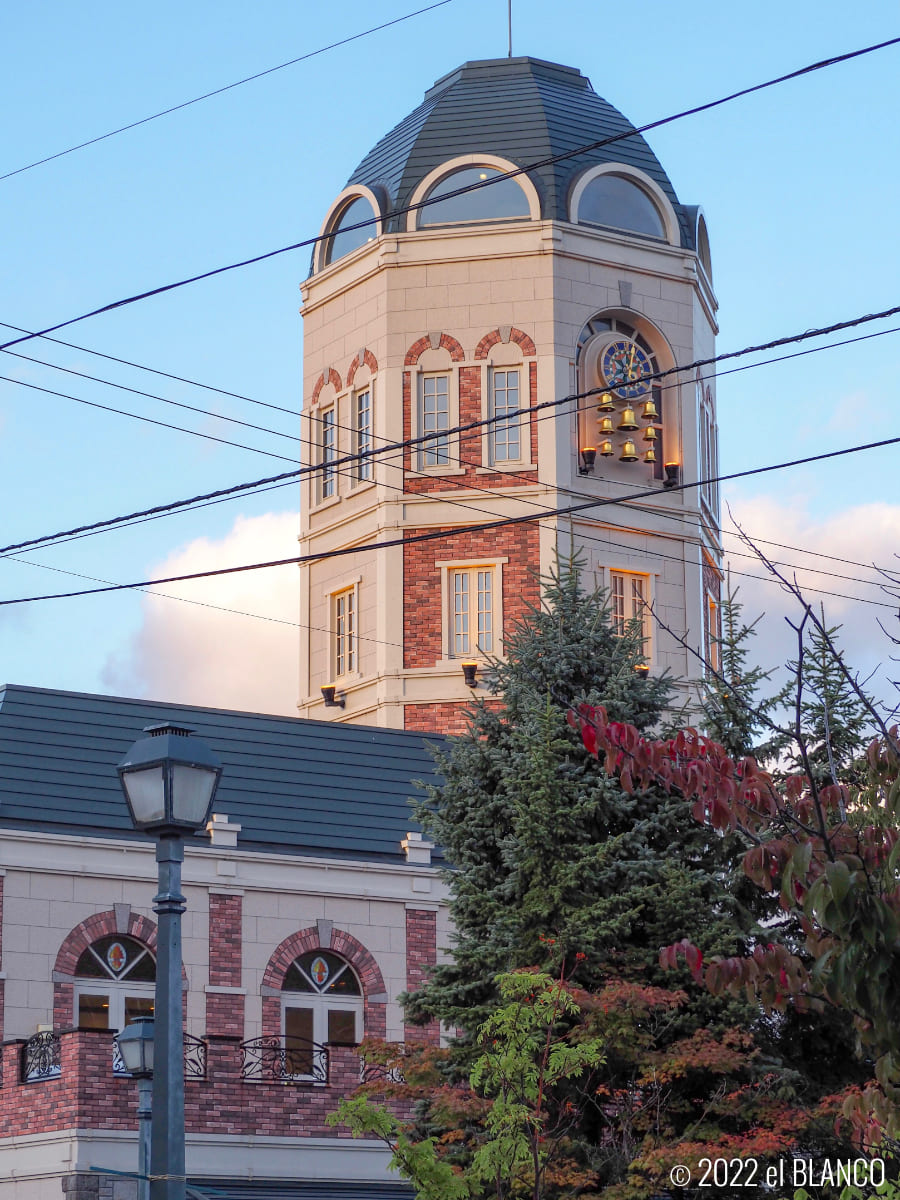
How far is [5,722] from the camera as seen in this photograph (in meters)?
26.4

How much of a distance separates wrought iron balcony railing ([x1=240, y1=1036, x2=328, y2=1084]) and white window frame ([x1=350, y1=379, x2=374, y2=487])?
58.4 ft

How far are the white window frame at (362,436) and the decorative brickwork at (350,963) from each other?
15.9 m

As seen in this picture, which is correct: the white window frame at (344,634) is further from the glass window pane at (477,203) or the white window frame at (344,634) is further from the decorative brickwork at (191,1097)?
the decorative brickwork at (191,1097)

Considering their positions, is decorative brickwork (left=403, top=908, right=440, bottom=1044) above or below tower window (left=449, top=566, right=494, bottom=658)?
below

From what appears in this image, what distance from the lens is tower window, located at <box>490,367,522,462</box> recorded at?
131 ft

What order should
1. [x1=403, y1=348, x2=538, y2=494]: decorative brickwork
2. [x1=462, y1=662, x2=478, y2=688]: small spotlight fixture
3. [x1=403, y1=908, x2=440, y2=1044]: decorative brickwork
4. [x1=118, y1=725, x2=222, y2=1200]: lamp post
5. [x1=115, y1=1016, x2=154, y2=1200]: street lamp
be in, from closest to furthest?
[x1=118, y1=725, x2=222, y2=1200]: lamp post → [x1=115, y1=1016, x2=154, y2=1200]: street lamp → [x1=403, y1=908, x2=440, y2=1044]: decorative brickwork → [x1=462, y1=662, x2=478, y2=688]: small spotlight fixture → [x1=403, y1=348, x2=538, y2=494]: decorative brickwork

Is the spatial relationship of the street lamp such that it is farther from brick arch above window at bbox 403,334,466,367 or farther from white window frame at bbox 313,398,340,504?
white window frame at bbox 313,398,340,504

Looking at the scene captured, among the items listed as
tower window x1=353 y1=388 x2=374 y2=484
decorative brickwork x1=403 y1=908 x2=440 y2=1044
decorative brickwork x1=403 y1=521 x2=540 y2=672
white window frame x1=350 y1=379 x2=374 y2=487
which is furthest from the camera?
tower window x1=353 y1=388 x2=374 y2=484

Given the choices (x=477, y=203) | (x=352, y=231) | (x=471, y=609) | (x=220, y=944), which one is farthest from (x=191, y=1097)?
(x=352, y=231)

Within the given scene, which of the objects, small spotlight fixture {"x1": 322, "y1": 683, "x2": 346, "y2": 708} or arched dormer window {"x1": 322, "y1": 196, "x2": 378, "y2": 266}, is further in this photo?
arched dormer window {"x1": 322, "y1": 196, "x2": 378, "y2": 266}

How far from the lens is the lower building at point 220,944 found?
2223cm

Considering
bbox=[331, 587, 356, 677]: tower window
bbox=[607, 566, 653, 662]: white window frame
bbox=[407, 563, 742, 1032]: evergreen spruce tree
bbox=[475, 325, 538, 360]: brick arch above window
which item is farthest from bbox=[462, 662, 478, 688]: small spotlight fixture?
bbox=[407, 563, 742, 1032]: evergreen spruce tree

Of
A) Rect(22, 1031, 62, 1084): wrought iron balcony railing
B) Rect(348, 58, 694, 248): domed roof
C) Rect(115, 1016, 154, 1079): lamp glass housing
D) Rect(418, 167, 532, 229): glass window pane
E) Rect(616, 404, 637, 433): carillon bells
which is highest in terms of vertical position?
Rect(348, 58, 694, 248): domed roof

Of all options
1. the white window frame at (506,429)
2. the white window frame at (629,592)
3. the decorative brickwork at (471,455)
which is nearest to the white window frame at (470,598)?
the decorative brickwork at (471,455)
